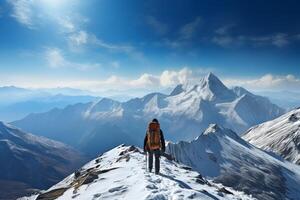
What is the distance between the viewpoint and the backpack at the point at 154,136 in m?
30.8

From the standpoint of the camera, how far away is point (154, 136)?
30.9m

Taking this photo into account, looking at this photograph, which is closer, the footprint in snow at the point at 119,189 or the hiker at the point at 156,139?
the footprint in snow at the point at 119,189

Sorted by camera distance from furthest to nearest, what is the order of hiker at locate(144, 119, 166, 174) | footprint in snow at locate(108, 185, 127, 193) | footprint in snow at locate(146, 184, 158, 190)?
hiker at locate(144, 119, 166, 174) → footprint in snow at locate(108, 185, 127, 193) → footprint in snow at locate(146, 184, 158, 190)

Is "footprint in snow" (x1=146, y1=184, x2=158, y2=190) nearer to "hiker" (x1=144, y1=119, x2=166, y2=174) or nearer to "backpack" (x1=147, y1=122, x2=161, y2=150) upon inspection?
Answer: "hiker" (x1=144, y1=119, x2=166, y2=174)

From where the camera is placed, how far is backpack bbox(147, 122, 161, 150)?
101 ft

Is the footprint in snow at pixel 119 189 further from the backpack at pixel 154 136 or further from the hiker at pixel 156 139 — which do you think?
the backpack at pixel 154 136

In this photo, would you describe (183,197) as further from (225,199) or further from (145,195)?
(225,199)

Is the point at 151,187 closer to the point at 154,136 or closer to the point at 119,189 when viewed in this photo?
the point at 119,189

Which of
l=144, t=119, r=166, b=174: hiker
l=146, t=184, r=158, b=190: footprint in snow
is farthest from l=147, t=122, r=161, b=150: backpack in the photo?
l=146, t=184, r=158, b=190: footprint in snow

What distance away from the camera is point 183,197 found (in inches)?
862

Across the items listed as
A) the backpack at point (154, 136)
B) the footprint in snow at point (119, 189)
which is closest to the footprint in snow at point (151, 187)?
the footprint in snow at point (119, 189)

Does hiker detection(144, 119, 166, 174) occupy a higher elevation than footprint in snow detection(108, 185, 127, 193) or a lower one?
higher

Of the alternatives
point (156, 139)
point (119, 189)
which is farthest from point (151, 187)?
point (156, 139)

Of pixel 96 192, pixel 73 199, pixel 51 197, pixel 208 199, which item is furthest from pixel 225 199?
pixel 51 197
